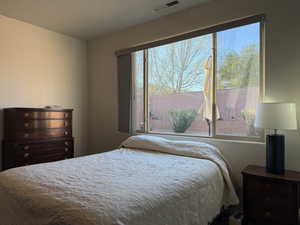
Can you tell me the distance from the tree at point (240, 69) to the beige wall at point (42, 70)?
2.78 meters

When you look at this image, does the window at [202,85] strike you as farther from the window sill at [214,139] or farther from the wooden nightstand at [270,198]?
the wooden nightstand at [270,198]

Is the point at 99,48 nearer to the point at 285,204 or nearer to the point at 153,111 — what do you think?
the point at 153,111

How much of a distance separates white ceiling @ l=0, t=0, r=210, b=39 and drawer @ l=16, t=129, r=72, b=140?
1760mm

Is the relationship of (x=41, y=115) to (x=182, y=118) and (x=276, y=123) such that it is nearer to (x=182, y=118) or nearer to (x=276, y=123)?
(x=182, y=118)

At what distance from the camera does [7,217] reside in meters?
1.44

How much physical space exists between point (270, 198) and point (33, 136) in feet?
10.1

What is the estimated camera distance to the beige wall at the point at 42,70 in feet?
10.2

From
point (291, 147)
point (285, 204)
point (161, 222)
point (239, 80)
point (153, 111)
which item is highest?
point (239, 80)

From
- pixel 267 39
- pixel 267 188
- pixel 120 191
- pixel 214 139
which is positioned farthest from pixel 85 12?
pixel 267 188

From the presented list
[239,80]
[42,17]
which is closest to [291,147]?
[239,80]

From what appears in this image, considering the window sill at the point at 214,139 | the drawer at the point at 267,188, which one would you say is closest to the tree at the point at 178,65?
the window sill at the point at 214,139

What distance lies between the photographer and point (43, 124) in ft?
10.0

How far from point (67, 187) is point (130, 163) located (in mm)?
805

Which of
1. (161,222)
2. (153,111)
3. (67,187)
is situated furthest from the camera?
(153,111)
